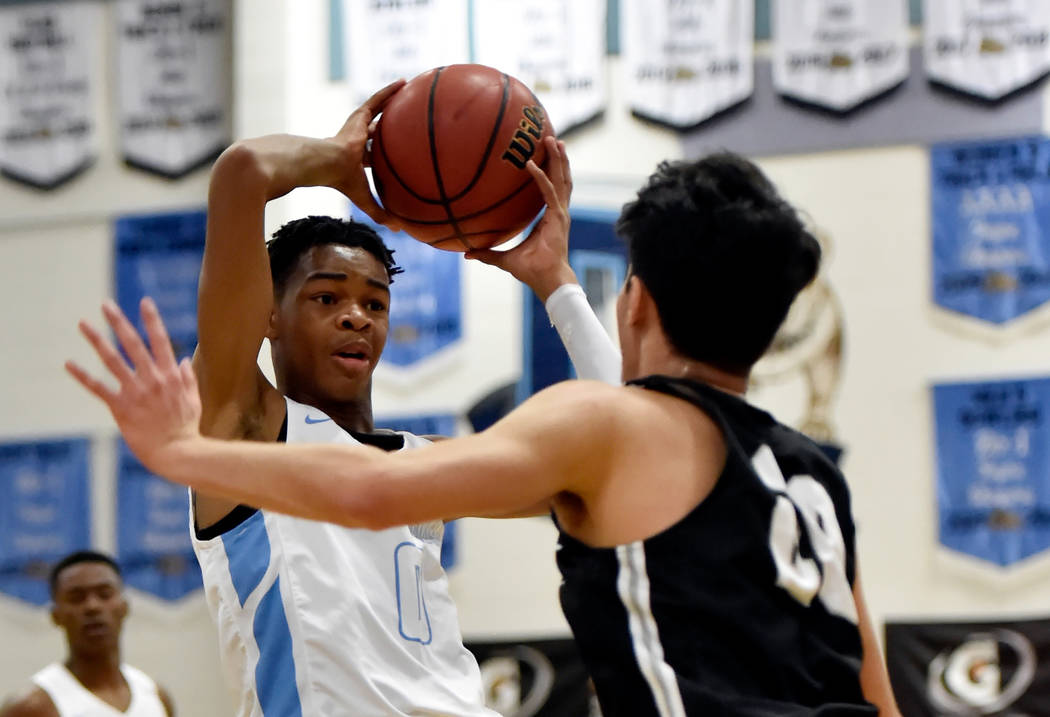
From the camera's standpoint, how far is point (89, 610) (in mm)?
5340

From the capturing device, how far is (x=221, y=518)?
2432 mm

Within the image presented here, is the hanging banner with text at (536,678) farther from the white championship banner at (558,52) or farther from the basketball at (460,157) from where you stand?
the basketball at (460,157)

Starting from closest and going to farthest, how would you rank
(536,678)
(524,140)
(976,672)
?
(524,140), (976,672), (536,678)

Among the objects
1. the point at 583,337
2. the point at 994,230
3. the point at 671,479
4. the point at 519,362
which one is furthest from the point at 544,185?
the point at 994,230

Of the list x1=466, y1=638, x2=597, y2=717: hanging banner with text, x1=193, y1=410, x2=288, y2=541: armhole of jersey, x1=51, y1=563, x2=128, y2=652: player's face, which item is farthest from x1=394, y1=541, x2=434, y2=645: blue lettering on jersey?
x1=466, y1=638, x2=597, y2=717: hanging banner with text

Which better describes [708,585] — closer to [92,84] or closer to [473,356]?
[473,356]

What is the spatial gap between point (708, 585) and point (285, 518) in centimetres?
103

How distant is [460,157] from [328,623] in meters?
0.99

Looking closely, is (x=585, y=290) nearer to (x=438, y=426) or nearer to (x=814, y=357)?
(x=438, y=426)

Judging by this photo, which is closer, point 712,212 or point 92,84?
point 712,212

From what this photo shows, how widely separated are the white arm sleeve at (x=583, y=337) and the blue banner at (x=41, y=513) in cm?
586

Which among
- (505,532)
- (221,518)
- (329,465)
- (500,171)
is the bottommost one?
(505,532)

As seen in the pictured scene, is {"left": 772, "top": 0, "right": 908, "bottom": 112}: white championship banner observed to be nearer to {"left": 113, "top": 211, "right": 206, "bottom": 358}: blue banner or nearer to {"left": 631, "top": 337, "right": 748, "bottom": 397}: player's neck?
{"left": 113, "top": 211, "right": 206, "bottom": 358}: blue banner

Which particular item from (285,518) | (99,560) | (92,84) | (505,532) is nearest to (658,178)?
(285,518)
